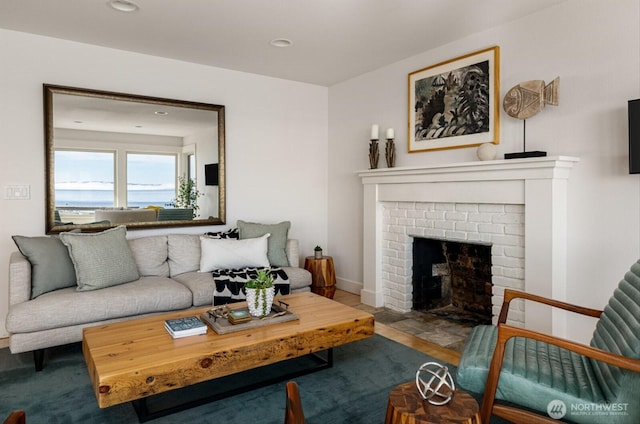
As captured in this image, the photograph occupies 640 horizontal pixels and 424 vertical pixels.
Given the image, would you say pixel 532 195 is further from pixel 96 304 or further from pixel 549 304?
pixel 96 304

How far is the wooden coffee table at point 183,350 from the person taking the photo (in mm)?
1803

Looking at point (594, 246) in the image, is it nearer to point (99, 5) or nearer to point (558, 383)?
point (558, 383)

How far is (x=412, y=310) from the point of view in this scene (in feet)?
13.2

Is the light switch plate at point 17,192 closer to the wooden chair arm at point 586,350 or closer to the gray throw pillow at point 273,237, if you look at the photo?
the gray throw pillow at point 273,237

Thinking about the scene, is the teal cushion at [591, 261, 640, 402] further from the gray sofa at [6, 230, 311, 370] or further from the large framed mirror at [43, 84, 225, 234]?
the large framed mirror at [43, 84, 225, 234]

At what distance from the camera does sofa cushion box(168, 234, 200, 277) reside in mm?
3708

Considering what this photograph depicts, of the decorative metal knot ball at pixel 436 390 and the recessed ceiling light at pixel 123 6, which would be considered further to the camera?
the recessed ceiling light at pixel 123 6

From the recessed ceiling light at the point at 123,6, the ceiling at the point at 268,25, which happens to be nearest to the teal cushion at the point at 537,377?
the ceiling at the point at 268,25

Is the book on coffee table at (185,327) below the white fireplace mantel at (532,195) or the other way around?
below

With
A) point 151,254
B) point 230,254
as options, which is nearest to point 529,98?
point 230,254

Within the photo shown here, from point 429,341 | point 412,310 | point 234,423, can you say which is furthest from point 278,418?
point 412,310

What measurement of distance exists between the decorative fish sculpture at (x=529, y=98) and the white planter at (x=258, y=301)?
7.02ft

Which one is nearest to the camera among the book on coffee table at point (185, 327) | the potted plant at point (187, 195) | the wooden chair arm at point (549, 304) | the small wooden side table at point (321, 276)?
the wooden chair arm at point (549, 304)

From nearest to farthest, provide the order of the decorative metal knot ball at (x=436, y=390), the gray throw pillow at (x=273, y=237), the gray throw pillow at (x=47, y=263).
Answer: the decorative metal knot ball at (x=436, y=390), the gray throw pillow at (x=47, y=263), the gray throw pillow at (x=273, y=237)
